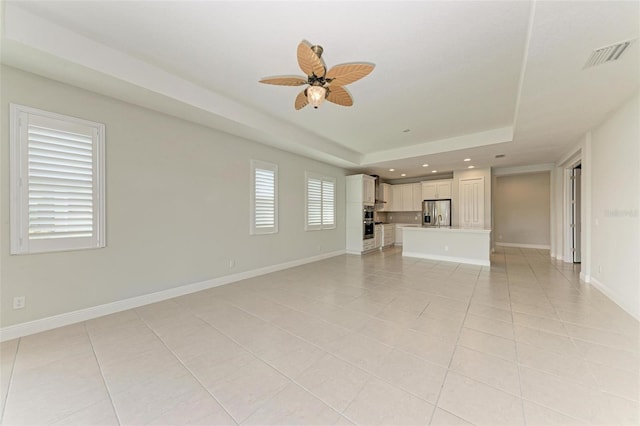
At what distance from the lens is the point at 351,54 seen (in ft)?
8.38

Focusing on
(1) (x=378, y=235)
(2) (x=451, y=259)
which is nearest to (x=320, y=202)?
(1) (x=378, y=235)

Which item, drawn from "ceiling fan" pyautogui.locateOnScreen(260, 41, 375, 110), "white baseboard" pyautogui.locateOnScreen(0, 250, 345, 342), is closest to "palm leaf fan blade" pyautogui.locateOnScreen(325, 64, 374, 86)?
"ceiling fan" pyautogui.locateOnScreen(260, 41, 375, 110)

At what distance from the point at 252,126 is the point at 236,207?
1513 mm

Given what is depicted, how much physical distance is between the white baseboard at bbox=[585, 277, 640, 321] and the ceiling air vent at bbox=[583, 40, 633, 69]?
2787mm

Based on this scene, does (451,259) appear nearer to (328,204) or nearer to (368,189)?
(368,189)

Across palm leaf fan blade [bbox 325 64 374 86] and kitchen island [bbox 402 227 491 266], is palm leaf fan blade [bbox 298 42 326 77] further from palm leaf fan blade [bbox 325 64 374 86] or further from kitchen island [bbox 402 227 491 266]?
kitchen island [bbox 402 227 491 266]

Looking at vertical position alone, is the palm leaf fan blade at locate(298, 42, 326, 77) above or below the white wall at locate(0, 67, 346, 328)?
above

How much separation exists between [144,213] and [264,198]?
2.14m

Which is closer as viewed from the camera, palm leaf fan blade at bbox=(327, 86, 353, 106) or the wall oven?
palm leaf fan blade at bbox=(327, 86, 353, 106)

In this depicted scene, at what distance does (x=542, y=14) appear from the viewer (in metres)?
1.74

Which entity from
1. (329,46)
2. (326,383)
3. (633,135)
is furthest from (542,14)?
(326,383)

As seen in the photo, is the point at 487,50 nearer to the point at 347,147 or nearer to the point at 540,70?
the point at 540,70

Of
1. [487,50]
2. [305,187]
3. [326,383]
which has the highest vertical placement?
[487,50]

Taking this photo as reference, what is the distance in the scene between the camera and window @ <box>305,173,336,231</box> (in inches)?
243
